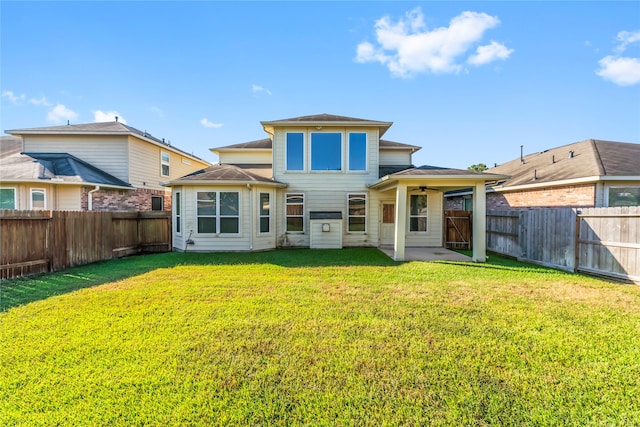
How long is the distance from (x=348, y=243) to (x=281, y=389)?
9.25 metres

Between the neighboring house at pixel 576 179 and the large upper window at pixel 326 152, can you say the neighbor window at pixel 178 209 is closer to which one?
the large upper window at pixel 326 152

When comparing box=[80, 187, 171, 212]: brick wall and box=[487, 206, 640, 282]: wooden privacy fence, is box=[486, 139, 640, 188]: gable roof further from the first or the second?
box=[80, 187, 171, 212]: brick wall

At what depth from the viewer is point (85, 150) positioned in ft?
44.8

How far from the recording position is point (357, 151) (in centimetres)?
1164

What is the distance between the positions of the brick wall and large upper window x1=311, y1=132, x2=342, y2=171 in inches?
387

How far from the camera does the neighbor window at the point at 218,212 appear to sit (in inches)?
414

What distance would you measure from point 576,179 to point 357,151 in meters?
8.98

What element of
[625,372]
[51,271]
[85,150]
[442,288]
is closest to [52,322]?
[51,271]

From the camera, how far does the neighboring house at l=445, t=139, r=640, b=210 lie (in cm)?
1041

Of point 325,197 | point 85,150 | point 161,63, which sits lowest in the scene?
point 325,197

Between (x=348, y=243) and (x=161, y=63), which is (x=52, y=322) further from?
(x=161, y=63)

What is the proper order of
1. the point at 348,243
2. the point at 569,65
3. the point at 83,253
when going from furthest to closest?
the point at 348,243 < the point at 569,65 < the point at 83,253

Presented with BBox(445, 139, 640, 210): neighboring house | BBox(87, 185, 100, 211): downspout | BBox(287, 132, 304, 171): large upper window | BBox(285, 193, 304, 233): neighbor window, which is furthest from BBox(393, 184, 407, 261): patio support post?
BBox(87, 185, 100, 211): downspout

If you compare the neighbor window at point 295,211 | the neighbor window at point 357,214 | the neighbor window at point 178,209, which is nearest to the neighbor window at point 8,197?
the neighbor window at point 178,209
